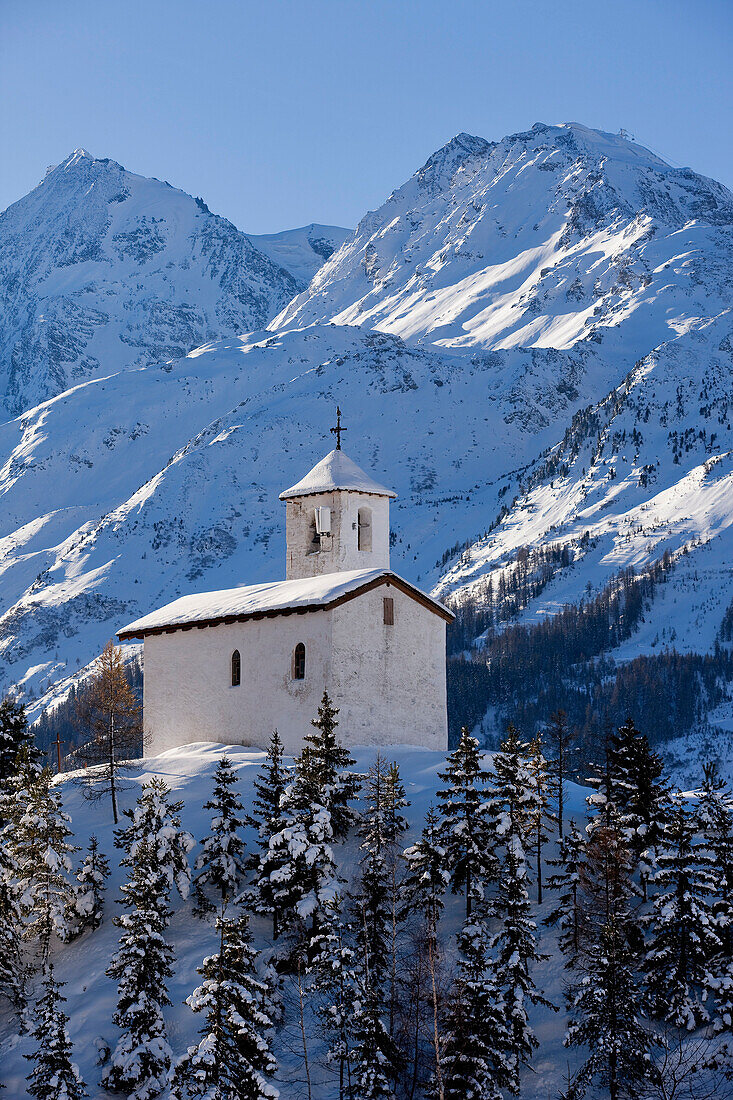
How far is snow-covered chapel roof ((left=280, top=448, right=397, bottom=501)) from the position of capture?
53.6m

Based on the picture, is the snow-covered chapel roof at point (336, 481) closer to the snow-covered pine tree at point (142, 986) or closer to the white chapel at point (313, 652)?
the white chapel at point (313, 652)

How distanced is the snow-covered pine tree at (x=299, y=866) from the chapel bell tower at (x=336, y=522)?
59.5 ft

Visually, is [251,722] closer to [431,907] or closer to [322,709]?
[322,709]

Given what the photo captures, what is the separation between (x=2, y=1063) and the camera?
33938 millimetres

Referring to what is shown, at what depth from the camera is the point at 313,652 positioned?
4525 cm

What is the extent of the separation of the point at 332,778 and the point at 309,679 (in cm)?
744

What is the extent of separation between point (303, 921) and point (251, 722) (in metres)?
13.0

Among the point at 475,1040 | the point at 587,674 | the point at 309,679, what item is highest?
the point at 309,679

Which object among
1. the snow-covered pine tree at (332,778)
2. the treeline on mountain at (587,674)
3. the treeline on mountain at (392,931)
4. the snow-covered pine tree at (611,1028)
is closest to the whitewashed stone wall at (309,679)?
the treeline on mountain at (392,931)

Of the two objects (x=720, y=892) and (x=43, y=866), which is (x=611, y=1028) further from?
(x=43, y=866)

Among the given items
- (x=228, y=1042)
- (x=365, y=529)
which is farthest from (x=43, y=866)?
(x=365, y=529)

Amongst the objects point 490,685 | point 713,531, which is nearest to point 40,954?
point 490,685

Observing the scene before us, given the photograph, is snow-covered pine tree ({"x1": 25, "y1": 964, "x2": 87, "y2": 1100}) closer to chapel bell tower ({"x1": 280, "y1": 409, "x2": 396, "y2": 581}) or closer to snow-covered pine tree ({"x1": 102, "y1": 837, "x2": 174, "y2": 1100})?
snow-covered pine tree ({"x1": 102, "y1": 837, "x2": 174, "y2": 1100})

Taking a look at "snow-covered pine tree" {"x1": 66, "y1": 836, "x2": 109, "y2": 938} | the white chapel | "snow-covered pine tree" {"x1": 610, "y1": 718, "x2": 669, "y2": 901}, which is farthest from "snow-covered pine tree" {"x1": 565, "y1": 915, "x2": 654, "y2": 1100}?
the white chapel
